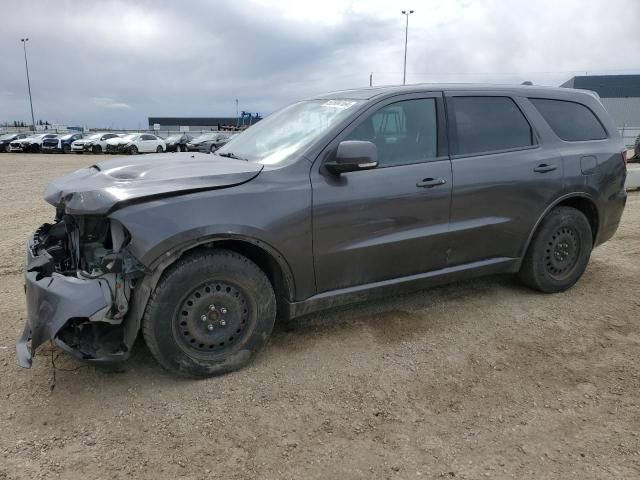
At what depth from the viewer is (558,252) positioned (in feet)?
14.9

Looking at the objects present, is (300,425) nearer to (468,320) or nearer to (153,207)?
(153,207)

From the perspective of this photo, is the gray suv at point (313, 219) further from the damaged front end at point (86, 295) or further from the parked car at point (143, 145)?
the parked car at point (143, 145)

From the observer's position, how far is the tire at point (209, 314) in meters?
2.94

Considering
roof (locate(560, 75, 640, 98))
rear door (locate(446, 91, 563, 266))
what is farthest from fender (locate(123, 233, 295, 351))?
roof (locate(560, 75, 640, 98))

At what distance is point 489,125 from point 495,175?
0.44m

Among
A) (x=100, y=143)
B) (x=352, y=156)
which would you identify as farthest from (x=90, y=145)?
(x=352, y=156)

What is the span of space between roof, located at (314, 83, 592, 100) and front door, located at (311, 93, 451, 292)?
0.08 m

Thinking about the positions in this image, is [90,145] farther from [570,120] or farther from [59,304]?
[59,304]

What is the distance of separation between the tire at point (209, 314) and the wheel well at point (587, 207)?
2900mm

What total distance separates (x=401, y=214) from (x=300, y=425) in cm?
161

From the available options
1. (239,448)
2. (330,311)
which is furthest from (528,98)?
(239,448)

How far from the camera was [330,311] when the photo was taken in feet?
13.8

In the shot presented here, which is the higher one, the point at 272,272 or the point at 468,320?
the point at 272,272

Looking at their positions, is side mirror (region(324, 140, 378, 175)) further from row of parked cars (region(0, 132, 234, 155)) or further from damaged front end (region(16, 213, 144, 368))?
row of parked cars (region(0, 132, 234, 155))
